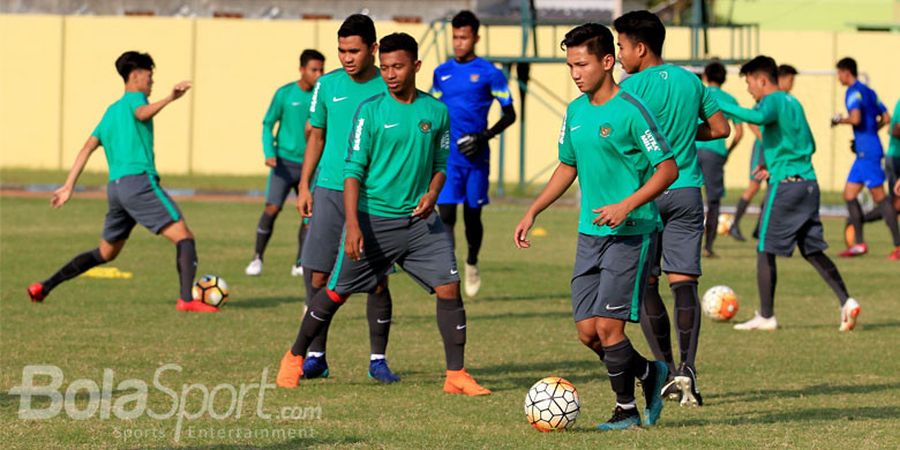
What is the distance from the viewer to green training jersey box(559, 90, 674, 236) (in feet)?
24.1

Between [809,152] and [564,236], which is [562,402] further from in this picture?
[564,236]

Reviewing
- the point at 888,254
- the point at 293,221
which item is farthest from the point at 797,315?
the point at 293,221

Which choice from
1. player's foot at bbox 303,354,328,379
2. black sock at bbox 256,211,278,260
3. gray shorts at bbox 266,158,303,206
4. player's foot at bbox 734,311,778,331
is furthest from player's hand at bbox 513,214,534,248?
gray shorts at bbox 266,158,303,206

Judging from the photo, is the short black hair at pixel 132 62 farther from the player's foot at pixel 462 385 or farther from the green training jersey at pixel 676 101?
the green training jersey at pixel 676 101

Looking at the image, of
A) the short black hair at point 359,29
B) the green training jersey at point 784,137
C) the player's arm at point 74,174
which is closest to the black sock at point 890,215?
the green training jersey at point 784,137

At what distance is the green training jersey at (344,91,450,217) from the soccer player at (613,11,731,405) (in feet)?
3.77

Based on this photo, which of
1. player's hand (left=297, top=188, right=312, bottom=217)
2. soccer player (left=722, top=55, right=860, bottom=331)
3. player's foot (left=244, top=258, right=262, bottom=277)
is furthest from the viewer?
player's foot (left=244, top=258, right=262, bottom=277)

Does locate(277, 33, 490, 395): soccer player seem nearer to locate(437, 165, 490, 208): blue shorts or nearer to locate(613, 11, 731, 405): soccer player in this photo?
locate(613, 11, 731, 405): soccer player

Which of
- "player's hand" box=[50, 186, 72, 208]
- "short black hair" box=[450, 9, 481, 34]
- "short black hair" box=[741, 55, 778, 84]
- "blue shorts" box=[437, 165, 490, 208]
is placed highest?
"short black hair" box=[450, 9, 481, 34]

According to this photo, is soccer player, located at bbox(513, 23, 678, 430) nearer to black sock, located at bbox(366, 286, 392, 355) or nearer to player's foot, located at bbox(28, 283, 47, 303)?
black sock, located at bbox(366, 286, 392, 355)

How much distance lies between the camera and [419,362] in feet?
33.4

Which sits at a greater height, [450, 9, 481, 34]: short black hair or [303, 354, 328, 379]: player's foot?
[450, 9, 481, 34]: short black hair

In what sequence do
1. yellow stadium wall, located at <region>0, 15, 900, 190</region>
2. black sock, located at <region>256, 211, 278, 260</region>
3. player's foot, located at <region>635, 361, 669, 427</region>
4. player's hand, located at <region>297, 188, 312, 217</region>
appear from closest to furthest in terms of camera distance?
player's foot, located at <region>635, 361, 669, 427</region>
player's hand, located at <region>297, 188, 312, 217</region>
black sock, located at <region>256, 211, 278, 260</region>
yellow stadium wall, located at <region>0, 15, 900, 190</region>

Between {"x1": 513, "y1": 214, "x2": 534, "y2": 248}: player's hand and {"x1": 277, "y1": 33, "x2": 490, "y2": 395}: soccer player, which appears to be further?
{"x1": 277, "y1": 33, "x2": 490, "y2": 395}: soccer player
